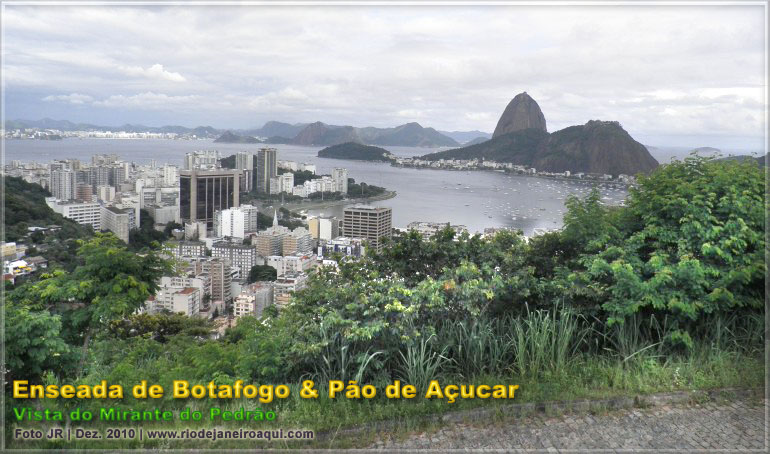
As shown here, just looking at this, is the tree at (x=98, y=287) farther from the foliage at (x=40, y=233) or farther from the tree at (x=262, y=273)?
the tree at (x=262, y=273)

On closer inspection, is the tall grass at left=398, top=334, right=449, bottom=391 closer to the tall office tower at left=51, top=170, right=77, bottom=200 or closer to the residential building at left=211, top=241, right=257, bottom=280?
the residential building at left=211, top=241, right=257, bottom=280

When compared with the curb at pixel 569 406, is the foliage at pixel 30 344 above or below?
above

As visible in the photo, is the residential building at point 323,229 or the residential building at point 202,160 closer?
the residential building at point 323,229

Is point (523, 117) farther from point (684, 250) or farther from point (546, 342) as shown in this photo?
point (546, 342)

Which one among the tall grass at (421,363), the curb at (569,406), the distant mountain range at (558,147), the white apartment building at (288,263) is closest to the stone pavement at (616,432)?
the curb at (569,406)

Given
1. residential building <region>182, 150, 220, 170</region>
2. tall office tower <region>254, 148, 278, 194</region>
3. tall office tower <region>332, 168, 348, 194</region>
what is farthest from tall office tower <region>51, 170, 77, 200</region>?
tall office tower <region>332, 168, 348, 194</region>

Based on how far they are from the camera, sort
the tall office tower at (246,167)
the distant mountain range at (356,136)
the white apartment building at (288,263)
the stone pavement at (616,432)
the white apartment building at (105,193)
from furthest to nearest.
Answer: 1. the distant mountain range at (356,136)
2. the tall office tower at (246,167)
3. the white apartment building at (105,193)
4. the white apartment building at (288,263)
5. the stone pavement at (616,432)

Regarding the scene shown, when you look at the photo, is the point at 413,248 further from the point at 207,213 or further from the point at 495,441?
the point at 207,213

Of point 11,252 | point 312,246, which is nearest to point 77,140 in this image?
point 312,246
